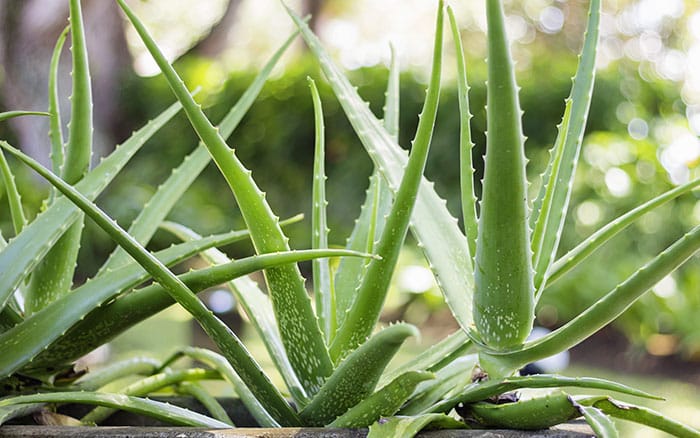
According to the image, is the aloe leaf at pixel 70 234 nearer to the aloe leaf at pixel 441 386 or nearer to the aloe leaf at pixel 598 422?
the aloe leaf at pixel 441 386

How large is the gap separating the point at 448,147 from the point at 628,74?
0.88m

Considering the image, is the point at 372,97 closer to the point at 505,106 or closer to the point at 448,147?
the point at 448,147

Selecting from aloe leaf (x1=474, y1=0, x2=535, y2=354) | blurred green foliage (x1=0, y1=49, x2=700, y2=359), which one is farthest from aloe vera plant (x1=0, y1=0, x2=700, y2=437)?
blurred green foliage (x1=0, y1=49, x2=700, y2=359)

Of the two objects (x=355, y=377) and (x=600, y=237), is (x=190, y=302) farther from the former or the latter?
(x=600, y=237)

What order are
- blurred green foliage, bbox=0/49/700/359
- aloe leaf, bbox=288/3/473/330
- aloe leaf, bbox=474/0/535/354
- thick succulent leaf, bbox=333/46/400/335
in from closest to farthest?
aloe leaf, bbox=474/0/535/354 → aloe leaf, bbox=288/3/473/330 → thick succulent leaf, bbox=333/46/400/335 → blurred green foliage, bbox=0/49/700/359

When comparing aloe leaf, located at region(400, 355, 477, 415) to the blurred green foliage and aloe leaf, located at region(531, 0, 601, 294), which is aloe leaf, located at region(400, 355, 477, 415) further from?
the blurred green foliage

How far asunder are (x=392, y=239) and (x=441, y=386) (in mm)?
127

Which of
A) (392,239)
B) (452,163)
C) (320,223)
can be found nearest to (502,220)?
(392,239)

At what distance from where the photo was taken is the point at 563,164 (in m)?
0.51

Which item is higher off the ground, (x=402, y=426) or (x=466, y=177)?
(x=466, y=177)

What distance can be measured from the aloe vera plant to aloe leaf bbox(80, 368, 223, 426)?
0.09 ft

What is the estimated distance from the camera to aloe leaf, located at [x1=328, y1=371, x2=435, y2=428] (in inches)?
16.5

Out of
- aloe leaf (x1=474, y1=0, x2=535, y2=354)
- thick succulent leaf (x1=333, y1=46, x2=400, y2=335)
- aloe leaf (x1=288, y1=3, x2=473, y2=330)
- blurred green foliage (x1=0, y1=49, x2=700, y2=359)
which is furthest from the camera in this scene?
blurred green foliage (x1=0, y1=49, x2=700, y2=359)

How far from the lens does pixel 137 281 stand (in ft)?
1.59
